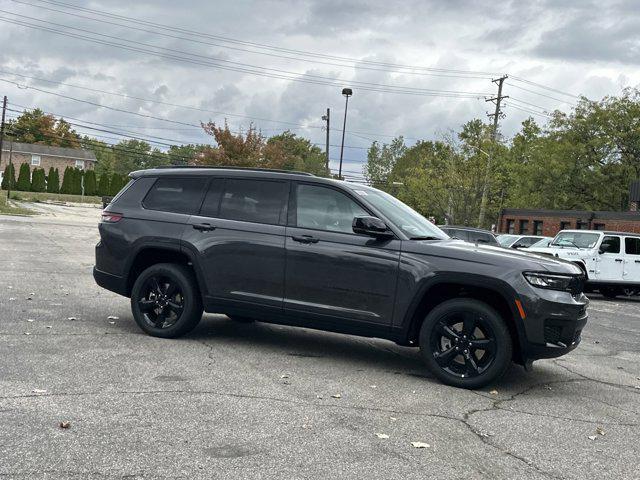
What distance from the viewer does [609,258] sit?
58.6 ft

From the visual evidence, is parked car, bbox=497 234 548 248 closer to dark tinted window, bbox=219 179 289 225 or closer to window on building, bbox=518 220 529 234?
dark tinted window, bbox=219 179 289 225

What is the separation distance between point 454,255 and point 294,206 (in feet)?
5.58

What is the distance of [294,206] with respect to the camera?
692 centimetres

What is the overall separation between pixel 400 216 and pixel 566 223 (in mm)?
37240

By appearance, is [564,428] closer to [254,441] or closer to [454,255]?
[454,255]

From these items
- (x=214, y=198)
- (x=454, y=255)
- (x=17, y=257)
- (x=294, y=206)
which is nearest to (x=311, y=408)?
(x=454, y=255)

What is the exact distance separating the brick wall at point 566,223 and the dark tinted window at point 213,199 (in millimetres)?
32488

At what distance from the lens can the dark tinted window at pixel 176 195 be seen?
7.42 meters

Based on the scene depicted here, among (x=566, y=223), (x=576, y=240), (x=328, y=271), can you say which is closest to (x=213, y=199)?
(x=328, y=271)

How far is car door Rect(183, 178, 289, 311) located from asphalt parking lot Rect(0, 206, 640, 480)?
62cm

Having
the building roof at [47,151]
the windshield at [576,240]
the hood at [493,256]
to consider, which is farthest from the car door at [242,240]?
the building roof at [47,151]

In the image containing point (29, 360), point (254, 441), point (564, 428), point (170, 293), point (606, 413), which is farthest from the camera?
point (170, 293)

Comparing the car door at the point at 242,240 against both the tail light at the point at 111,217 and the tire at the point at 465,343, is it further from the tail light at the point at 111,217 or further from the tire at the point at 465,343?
the tire at the point at 465,343

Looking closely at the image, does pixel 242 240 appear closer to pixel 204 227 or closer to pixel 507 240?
pixel 204 227
